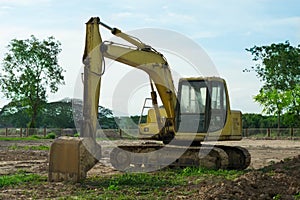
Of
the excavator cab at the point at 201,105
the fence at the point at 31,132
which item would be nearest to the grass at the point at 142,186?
the excavator cab at the point at 201,105

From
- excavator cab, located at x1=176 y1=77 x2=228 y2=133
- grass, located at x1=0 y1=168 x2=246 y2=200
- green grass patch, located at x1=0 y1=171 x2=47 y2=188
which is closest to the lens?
grass, located at x1=0 y1=168 x2=246 y2=200

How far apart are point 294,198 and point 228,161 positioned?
7112mm

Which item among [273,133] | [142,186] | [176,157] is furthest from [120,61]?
[273,133]

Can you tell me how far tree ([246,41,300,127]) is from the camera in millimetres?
56188

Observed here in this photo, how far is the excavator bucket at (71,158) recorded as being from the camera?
39.5 ft

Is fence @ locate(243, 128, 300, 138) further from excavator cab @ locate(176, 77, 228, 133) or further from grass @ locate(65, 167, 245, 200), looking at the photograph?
grass @ locate(65, 167, 245, 200)

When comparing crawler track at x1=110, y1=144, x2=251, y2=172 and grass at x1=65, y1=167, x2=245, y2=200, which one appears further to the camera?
crawler track at x1=110, y1=144, x2=251, y2=172

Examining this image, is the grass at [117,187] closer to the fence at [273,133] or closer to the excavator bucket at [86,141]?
the excavator bucket at [86,141]

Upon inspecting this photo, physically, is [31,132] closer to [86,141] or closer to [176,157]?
[176,157]

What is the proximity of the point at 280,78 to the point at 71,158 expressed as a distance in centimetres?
4975

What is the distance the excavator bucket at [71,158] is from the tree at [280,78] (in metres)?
46.0

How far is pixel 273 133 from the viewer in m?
52.3

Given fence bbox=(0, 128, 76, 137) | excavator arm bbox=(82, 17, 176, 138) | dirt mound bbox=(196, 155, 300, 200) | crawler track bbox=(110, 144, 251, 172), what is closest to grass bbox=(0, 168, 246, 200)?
dirt mound bbox=(196, 155, 300, 200)

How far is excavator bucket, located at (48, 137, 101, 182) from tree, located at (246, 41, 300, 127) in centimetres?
4598
